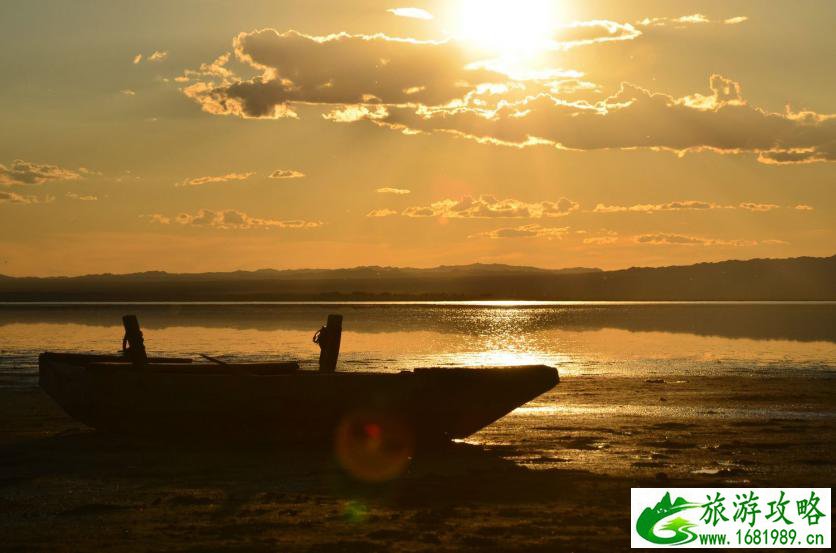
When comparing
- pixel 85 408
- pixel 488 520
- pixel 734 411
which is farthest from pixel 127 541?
pixel 734 411

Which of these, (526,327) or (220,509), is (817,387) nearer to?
(220,509)

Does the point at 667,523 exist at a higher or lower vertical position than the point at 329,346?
lower

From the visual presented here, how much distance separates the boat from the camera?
19.4 meters

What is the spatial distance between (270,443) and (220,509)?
6.16m

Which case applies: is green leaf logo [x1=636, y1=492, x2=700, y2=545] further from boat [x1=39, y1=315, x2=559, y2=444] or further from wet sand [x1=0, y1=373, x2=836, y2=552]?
boat [x1=39, y1=315, x2=559, y2=444]

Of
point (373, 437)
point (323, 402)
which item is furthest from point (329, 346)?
point (373, 437)

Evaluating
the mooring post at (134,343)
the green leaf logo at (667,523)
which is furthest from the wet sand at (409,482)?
the mooring post at (134,343)

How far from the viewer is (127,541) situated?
11.8 meters

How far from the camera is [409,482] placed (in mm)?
15500

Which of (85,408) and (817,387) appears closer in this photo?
(85,408)

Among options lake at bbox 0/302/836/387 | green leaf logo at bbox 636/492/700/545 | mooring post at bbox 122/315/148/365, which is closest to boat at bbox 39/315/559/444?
mooring post at bbox 122/315/148/365

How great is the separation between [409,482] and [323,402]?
4.25 m

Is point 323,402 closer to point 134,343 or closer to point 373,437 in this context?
point 373,437

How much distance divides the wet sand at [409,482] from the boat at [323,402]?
21.4 inches
